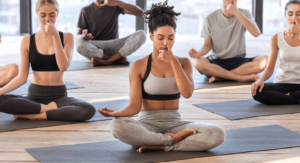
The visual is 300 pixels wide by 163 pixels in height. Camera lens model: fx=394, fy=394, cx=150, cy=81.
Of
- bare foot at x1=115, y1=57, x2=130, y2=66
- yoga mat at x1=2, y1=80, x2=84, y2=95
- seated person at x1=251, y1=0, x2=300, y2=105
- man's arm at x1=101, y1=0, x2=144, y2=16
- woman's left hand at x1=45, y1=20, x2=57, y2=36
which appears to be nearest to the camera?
woman's left hand at x1=45, y1=20, x2=57, y2=36

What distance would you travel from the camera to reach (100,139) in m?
2.14

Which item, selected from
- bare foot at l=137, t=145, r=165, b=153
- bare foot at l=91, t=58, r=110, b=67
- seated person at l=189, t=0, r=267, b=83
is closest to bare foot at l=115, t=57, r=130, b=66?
bare foot at l=91, t=58, r=110, b=67

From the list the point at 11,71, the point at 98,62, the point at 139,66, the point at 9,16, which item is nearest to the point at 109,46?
the point at 98,62

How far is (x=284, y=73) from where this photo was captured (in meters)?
2.99

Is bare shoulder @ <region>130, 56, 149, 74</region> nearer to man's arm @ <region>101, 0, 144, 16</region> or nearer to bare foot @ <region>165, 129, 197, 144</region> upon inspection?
bare foot @ <region>165, 129, 197, 144</region>

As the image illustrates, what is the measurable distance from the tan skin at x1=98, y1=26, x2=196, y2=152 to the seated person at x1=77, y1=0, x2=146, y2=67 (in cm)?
265

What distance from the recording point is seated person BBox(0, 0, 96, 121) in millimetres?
2475

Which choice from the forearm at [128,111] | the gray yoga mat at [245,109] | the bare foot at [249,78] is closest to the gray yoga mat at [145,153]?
the forearm at [128,111]

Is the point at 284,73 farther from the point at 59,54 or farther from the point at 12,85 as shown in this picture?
the point at 12,85

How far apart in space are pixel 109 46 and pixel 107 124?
2.54 m

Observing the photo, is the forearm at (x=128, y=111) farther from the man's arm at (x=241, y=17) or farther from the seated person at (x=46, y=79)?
the man's arm at (x=241, y=17)

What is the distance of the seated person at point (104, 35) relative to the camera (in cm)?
471

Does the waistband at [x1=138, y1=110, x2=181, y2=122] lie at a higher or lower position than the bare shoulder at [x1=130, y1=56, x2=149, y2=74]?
lower

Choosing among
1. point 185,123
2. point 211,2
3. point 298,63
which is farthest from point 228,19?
point 211,2
